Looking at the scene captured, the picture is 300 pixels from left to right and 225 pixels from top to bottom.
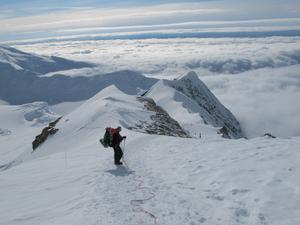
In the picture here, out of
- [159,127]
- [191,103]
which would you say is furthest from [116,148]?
[191,103]

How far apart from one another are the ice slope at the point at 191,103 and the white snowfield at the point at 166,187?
100 feet

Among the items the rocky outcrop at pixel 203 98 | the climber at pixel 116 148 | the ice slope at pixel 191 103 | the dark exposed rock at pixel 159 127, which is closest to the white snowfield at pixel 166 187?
the climber at pixel 116 148

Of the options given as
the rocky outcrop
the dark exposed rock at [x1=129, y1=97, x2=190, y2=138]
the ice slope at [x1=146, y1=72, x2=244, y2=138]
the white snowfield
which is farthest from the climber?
the rocky outcrop

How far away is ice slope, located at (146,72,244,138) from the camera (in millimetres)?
64231

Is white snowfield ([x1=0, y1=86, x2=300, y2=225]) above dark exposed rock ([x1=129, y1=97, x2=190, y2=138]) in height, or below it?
above

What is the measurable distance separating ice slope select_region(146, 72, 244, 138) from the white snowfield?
3060 centimetres

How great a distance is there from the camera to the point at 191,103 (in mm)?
83500

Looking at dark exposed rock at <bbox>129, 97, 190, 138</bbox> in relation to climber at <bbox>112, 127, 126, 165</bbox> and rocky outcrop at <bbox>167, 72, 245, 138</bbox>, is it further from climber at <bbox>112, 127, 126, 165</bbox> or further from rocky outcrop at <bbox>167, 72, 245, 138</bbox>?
rocky outcrop at <bbox>167, 72, 245, 138</bbox>

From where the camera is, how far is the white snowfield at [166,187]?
11539mm

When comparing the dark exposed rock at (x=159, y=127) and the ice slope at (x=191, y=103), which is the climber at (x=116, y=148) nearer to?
the dark exposed rock at (x=159, y=127)

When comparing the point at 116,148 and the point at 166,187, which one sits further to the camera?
the point at 116,148

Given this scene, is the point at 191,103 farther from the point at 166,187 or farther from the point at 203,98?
the point at 166,187

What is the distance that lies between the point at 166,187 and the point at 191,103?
69586mm

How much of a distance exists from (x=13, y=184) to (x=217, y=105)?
9341 centimetres
